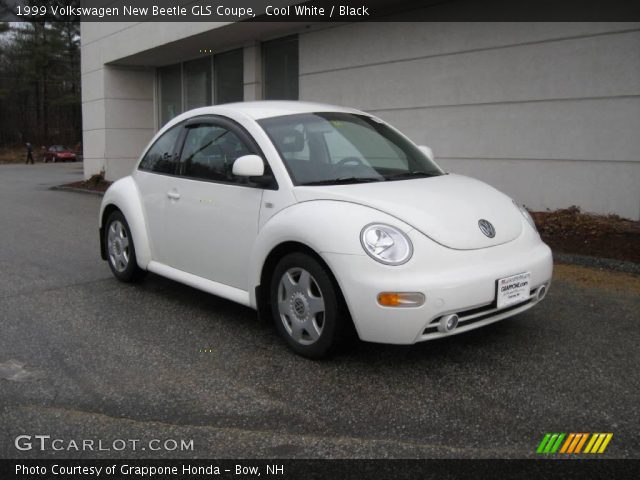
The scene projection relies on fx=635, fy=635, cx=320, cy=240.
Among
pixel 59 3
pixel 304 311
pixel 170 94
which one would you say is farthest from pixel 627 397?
pixel 59 3

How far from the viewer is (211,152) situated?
198 inches

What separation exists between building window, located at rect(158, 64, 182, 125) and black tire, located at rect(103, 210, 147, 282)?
1152 cm

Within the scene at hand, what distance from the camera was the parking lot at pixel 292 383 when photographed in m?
3.10

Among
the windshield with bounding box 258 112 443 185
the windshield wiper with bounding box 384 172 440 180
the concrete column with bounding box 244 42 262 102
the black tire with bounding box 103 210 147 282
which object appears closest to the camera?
the windshield with bounding box 258 112 443 185

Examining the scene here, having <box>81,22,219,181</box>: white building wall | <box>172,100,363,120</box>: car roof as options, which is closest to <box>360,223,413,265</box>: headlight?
<box>172,100,363,120</box>: car roof

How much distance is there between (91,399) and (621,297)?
4484mm

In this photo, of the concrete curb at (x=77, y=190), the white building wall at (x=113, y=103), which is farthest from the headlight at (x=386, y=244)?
the white building wall at (x=113, y=103)

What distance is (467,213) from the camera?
159 inches

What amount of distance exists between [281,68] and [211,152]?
9.01 metres

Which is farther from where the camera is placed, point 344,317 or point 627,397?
point 344,317

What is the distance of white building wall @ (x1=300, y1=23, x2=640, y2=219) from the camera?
8047mm

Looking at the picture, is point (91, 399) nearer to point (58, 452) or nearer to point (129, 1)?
point (58, 452)

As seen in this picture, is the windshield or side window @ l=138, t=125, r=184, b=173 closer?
the windshield

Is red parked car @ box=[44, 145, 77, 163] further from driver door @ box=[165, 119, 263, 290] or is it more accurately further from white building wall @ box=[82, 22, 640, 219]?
driver door @ box=[165, 119, 263, 290]
